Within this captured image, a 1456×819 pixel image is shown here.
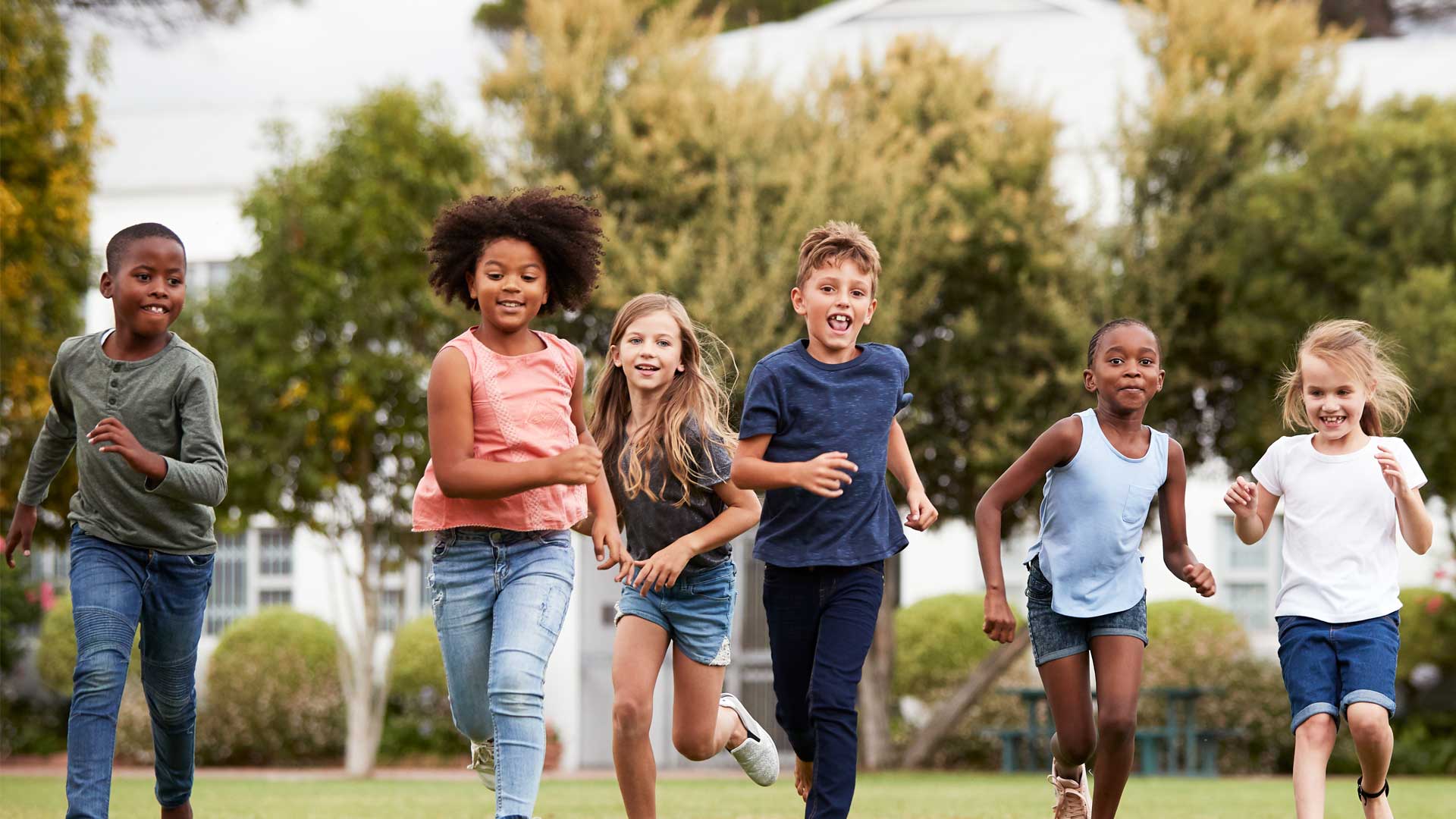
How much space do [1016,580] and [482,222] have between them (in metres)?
16.6

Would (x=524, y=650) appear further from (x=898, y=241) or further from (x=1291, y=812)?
(x=898, y=241)

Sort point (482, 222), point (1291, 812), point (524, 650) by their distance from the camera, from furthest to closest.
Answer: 1. point (1291, 812)
2. point (482, 222)
3. point (524, 650)

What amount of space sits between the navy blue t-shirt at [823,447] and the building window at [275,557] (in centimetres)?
1856

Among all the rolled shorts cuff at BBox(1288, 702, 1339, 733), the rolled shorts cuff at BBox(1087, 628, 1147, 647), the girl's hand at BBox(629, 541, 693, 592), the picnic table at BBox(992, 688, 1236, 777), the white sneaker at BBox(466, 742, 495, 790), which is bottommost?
the picnic table at BBox(992, 688, 1236, 777)

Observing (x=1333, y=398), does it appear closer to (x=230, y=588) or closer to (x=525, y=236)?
(x=525, y=236)

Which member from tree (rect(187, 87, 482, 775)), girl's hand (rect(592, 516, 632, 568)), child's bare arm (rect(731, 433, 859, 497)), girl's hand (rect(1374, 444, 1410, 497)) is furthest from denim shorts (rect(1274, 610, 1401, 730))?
tree (rect(187, 87, 482, 775))

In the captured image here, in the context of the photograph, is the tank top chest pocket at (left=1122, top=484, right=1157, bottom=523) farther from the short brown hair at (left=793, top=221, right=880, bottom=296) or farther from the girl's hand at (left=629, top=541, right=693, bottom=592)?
the girl's hand at (left=629, top=541, right=693, bottom=592)

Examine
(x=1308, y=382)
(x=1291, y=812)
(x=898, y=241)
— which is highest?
(x=898, y=241)

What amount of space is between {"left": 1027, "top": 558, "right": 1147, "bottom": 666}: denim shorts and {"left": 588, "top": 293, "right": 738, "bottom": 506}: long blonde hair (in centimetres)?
127

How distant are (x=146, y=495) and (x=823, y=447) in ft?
7.43

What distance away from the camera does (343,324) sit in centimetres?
1662

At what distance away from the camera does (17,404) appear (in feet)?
50.2

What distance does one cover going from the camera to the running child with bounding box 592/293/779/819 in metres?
5.68

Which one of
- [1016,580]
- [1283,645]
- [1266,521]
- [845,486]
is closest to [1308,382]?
[1266,521]
